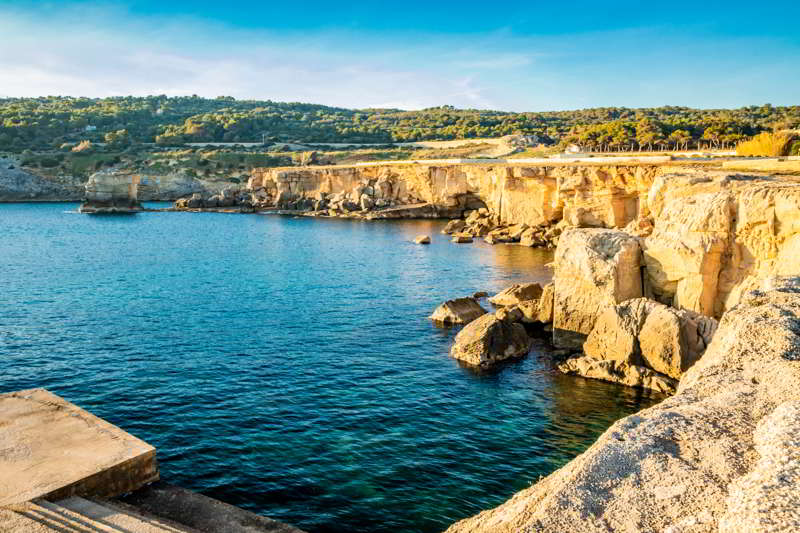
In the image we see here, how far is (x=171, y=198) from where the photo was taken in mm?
132875

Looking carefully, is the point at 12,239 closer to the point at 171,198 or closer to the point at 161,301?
the point at 161,301

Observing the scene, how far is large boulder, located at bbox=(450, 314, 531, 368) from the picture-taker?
2775cm

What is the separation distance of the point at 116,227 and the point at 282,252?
117ft

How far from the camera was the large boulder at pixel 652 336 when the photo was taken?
81.5 feet

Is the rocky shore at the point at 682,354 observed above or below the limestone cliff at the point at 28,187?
below

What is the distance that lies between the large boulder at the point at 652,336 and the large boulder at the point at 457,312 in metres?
7.99

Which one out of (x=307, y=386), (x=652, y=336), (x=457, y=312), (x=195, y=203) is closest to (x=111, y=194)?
(x=195, y=203)

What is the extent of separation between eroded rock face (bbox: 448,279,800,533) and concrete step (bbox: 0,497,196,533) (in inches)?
251

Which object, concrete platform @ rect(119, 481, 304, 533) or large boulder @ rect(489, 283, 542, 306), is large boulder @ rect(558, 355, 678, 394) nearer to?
large boulder @ rect(489, 283, 542, 306)

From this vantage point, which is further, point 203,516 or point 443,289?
point 443,289

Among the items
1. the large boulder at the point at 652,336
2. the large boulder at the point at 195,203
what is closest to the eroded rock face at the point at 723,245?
the large boulder at the point at 652,336

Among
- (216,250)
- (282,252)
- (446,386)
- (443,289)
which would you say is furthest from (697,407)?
(216,250)

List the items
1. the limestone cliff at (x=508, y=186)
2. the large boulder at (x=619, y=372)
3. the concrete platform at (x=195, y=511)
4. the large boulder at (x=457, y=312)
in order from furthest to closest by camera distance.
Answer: the limestone cliff at (x=508, y=186) → the large boulder at (x=457, y=312) → the large boulder at (x=619, y=372) → the concrete platform at (x=195, y=511)

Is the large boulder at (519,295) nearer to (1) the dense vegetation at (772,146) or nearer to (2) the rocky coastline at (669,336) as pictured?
(2) the rocky coastline at (669,336)
